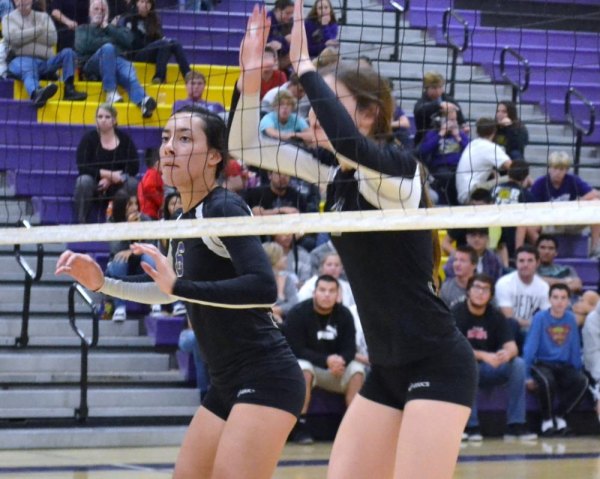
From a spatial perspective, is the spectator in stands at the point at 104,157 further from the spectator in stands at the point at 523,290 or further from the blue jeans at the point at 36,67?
the spectator in stands at the point at 523,290

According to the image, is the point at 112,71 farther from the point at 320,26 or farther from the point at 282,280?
the point at 282,280

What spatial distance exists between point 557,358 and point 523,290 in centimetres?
84

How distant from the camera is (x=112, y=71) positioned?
1202cm

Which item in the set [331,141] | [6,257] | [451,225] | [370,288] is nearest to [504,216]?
[451,225]

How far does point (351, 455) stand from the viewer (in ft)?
13.9

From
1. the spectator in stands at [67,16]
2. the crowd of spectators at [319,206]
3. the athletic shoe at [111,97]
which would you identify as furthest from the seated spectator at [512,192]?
the spectator in stands at [67,16]

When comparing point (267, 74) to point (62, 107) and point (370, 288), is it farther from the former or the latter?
point (370, 288)

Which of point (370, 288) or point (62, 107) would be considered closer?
point (370, 288)

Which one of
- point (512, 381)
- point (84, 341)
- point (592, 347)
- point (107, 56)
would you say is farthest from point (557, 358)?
point (107, 56)

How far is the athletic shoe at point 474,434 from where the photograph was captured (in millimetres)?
10627

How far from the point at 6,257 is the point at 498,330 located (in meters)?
4.63

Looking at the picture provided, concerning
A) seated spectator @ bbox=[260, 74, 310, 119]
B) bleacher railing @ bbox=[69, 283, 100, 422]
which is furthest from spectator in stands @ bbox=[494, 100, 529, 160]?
bleacher railing @ bbox=[69, 283, 100, 422]

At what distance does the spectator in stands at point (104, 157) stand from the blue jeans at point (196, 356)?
1.54 metres

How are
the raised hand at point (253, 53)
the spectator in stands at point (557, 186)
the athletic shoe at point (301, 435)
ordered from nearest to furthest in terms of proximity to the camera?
the raised hand at point (253, 53)
the athletic shoe at point (301, 435)
the spectator in stands at point (557, 186)
